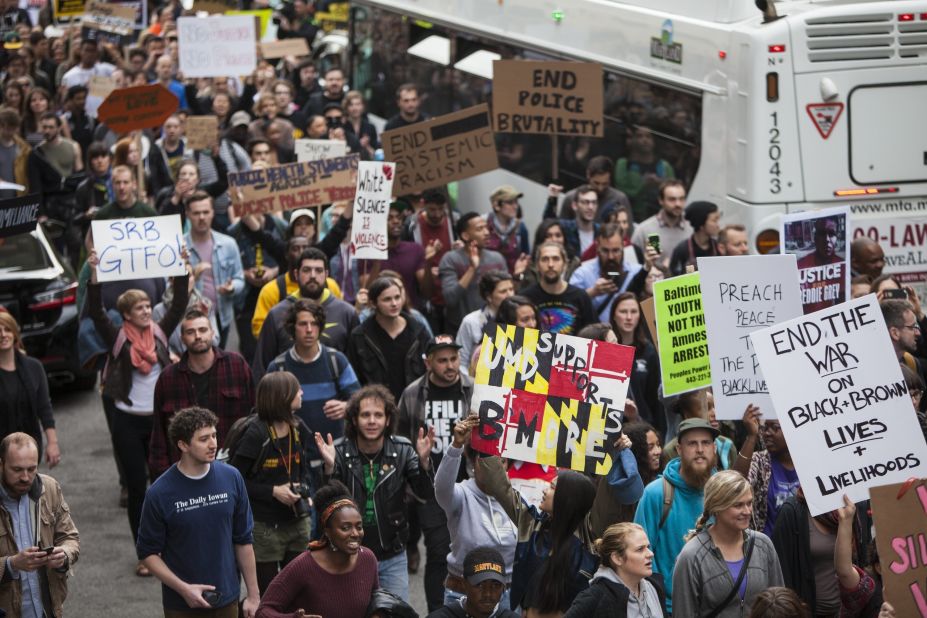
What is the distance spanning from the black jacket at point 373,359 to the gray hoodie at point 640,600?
3885 mm

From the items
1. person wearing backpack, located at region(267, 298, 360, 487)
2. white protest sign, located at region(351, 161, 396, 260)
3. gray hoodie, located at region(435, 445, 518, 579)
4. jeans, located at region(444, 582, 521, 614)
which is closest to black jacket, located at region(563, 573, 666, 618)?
jeans, located at region(444, 582, 521, 614)

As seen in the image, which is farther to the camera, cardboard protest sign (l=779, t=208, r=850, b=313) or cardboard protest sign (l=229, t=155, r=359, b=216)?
cardboard protest sign (l=229, t=155, r=359, b=216)

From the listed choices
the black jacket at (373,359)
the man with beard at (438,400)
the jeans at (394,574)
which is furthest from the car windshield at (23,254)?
the jeans at (394,574)

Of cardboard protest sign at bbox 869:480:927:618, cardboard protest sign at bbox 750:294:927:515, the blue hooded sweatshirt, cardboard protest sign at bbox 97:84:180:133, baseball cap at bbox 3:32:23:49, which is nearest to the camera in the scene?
cardboard protest sign at bbox 869:480:927:618

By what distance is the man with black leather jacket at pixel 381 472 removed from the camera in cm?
823

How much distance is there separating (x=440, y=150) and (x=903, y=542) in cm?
766

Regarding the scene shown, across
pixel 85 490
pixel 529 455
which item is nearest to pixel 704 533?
pixel 529 455

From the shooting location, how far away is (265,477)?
8547 millimetres

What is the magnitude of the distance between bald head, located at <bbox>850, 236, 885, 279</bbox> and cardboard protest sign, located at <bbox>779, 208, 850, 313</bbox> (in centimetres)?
143

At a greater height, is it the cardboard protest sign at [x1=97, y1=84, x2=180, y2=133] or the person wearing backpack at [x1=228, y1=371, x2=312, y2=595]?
the person wearing backpack at [x1=228, y1=371, x2=312, y2=595]

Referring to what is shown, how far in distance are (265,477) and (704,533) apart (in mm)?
2656

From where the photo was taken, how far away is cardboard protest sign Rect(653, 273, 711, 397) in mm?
8891

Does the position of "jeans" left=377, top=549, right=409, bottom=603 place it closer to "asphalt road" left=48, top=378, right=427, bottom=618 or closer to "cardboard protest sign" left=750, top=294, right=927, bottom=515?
"asphalt road" left=48, top=378, right=427, bottom=618

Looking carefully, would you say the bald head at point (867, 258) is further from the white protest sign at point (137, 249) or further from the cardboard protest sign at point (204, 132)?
the cardboard protest sign at point (204, 132)
